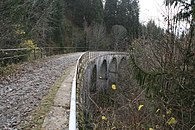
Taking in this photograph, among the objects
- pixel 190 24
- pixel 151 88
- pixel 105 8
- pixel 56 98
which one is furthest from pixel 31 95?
pixel 105 8

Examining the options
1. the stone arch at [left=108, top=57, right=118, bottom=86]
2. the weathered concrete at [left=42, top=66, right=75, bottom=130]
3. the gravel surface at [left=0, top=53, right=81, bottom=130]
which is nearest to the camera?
the weathered concrete at [left=42, top=66, right=75, bottom=130]

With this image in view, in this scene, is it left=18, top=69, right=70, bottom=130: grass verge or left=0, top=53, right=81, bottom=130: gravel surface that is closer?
left=18, top=69, right=70, bottom=130: grass verge

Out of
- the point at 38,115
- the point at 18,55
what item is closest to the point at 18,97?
the point at 38,115

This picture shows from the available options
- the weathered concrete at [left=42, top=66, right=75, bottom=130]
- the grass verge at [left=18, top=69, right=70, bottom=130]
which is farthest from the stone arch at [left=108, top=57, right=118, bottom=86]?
the grass verge at [left=18, top=69, right=70, bottom=130]

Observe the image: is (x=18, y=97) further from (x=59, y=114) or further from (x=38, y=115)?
(x=59, y=114)

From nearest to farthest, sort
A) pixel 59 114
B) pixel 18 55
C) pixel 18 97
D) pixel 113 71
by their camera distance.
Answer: pixel 59 114 → pixel 18 97 → pixel 18 55 → pixel 113 71

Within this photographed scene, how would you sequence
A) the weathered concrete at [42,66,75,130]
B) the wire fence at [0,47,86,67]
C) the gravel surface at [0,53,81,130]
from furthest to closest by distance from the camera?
1. the wire fence at [0,47,86,67]
2. the gravel surface at [0,53,81,130]
3. the weathered concrete at [42,66,75,130]

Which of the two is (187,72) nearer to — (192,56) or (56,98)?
(192,56)

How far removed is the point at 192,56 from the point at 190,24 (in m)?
0.62

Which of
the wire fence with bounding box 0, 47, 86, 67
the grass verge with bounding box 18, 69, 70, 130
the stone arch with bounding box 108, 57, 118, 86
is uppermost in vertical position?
the wire fence with bounding box 0, 47, 86, 67

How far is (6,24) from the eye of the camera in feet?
37.3

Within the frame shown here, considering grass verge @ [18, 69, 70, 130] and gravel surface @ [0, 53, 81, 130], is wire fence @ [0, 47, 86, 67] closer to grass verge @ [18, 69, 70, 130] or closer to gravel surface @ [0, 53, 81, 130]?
gravel surface @ [0, 53, 81, 130]

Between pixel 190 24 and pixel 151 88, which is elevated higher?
pixel 190 24

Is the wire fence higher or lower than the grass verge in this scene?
higher
